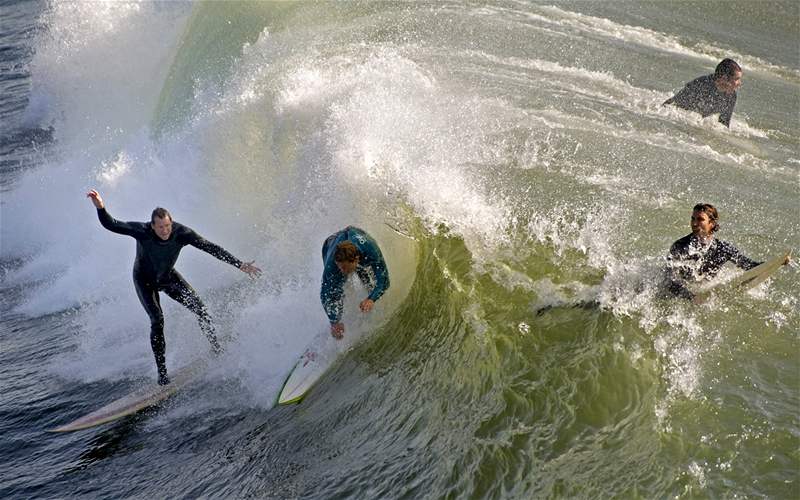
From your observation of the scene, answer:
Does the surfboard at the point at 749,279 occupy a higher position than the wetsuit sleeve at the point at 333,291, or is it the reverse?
the surfboard at the point at 749,279

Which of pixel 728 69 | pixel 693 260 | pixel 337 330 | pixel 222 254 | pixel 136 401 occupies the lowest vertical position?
pixel 136 401

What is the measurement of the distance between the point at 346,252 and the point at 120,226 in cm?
239

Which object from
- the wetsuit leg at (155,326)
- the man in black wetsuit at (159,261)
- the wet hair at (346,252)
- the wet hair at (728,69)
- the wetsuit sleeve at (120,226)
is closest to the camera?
the wet hair at (346,252)

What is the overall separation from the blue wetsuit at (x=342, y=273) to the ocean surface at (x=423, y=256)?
682 mm

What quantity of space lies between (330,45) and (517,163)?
173 inches

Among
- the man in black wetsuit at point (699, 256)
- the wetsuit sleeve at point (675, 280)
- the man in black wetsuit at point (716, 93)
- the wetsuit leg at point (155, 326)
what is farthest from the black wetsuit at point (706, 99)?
the wetsuit leg at point (155, 326)

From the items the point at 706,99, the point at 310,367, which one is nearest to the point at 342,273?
the point at 310,367

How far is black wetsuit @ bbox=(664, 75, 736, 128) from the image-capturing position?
10445 millimetres

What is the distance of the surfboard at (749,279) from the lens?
22.5 feet

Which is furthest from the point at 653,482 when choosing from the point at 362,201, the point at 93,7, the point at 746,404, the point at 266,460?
the point at 93,7

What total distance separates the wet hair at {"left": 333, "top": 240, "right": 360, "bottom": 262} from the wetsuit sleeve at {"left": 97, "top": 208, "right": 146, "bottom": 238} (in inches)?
87.3

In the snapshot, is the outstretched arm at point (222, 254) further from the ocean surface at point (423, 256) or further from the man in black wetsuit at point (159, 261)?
the ocean surface at point (423, 256)

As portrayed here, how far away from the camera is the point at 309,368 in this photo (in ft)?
24.6

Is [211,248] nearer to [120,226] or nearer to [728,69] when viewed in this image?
[120,226]
